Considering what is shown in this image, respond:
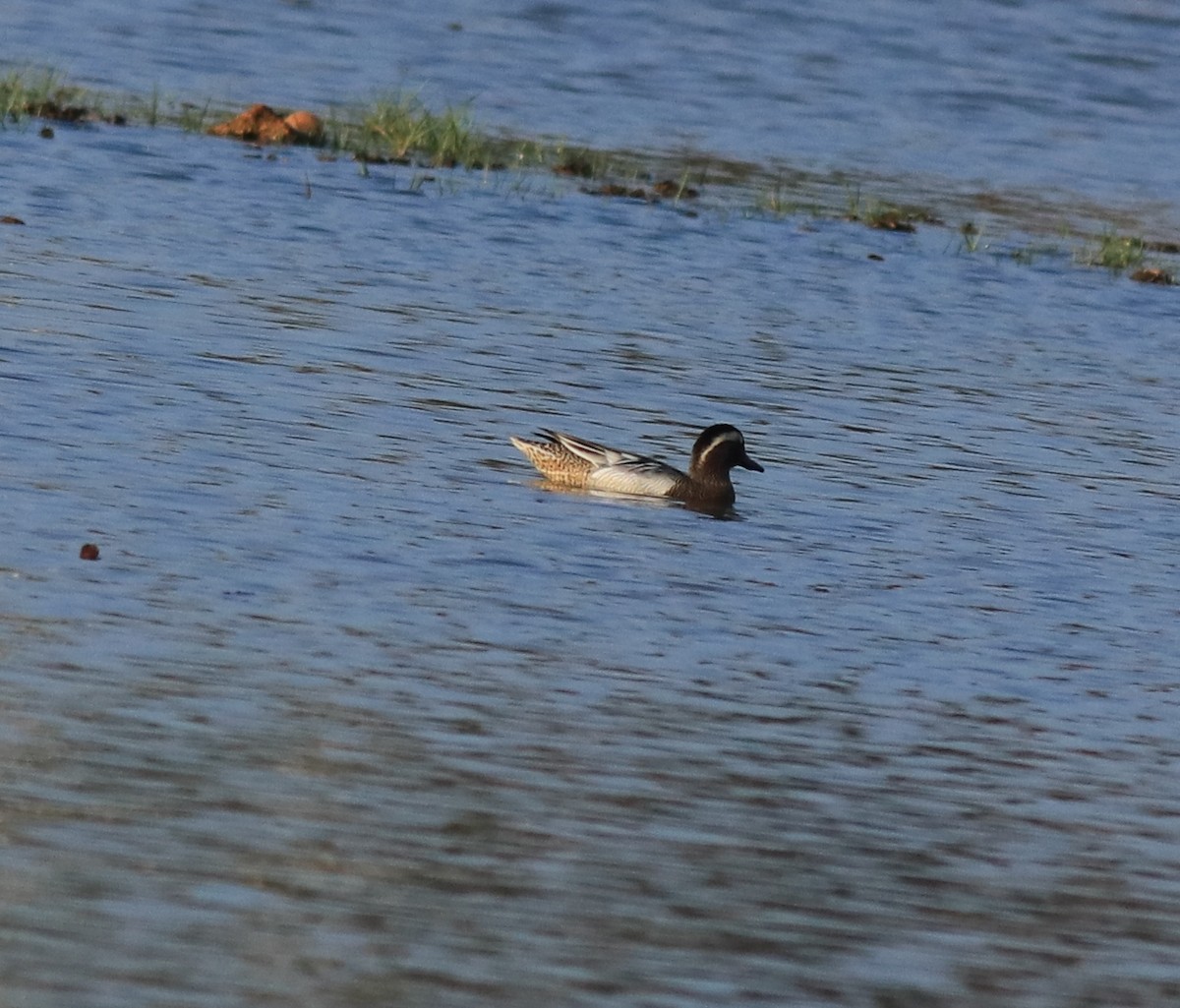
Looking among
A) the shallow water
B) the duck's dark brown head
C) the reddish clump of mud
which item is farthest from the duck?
the reddish clump of mud

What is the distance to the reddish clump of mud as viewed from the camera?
22969mm

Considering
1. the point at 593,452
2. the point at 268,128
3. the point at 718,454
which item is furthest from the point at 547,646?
the point at 268,128

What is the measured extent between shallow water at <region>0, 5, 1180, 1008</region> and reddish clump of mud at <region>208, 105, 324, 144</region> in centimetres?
395

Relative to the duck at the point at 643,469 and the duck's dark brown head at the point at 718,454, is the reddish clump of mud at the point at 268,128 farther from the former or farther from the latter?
the duck's dark brown head at the point at 718,454

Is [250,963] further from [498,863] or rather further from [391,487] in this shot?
[391,487]

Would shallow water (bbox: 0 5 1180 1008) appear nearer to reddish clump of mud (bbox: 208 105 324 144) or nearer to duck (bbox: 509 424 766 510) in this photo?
duck (bbox: 509 424 766 510)

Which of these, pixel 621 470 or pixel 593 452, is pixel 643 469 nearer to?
pixel 621 470

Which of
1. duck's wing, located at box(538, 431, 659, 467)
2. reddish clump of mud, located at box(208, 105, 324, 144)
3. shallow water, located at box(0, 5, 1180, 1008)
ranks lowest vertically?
shallow water, located at box(0, 5, 1180, 1008)

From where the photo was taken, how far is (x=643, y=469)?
42.8 ft

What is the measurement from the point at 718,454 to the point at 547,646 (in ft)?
11.9

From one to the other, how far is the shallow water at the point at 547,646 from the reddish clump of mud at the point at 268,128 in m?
3.95

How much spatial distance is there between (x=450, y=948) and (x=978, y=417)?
9.98m

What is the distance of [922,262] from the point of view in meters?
21.7

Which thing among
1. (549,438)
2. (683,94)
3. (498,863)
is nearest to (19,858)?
(498,863)
